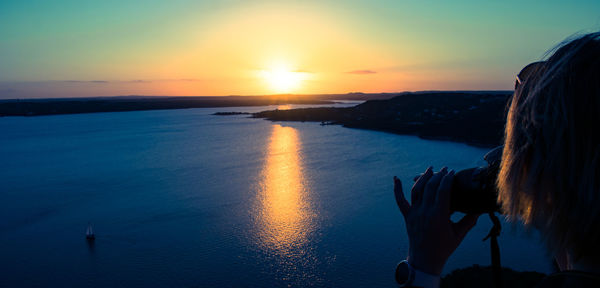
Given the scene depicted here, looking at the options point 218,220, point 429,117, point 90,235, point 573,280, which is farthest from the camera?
point 429,117

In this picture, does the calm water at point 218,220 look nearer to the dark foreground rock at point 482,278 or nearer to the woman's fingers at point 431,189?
the dark foreground rock at point 482,278

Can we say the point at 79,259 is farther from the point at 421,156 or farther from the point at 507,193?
the point at 421,156

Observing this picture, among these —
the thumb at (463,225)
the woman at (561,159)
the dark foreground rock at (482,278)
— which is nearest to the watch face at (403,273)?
the thumb at (463,225)

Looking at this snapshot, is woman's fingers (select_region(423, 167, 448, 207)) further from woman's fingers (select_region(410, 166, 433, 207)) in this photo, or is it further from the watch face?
the watch face

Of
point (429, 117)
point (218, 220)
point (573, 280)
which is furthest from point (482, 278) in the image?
point (429, 117)

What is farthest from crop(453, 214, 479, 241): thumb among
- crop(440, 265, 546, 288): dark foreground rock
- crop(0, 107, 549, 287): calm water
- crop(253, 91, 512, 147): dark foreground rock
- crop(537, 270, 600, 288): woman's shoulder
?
crop(253, 91, 512, 147): dark foreground rock

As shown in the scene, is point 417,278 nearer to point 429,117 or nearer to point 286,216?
point 286,216

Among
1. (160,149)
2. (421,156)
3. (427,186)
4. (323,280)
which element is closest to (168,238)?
(323,280)
